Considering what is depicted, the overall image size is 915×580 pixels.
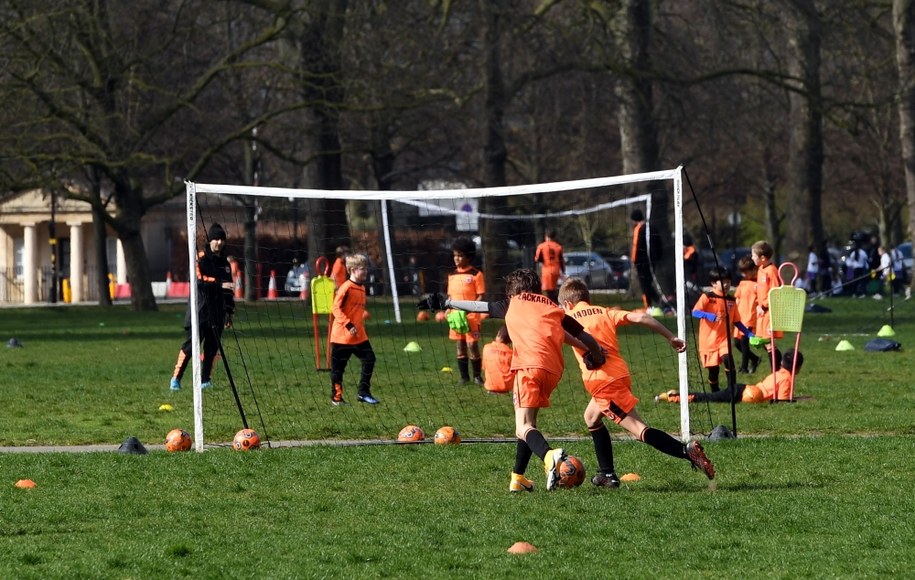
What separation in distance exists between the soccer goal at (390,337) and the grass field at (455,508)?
67 centimetres

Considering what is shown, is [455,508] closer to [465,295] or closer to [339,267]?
[465,295]

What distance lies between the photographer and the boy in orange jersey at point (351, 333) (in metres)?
16.0

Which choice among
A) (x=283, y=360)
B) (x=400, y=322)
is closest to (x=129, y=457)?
(x=283, y=360)

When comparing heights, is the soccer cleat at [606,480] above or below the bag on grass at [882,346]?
below

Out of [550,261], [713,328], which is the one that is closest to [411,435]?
[713,328]

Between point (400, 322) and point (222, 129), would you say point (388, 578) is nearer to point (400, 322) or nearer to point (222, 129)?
point (400, 322)

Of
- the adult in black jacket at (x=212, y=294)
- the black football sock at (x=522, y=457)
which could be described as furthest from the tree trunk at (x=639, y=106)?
the black football sock at (x=522, y=457)

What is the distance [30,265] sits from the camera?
199 feet

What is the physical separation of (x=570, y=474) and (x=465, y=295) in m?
7.52

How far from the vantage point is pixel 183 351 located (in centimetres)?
1736

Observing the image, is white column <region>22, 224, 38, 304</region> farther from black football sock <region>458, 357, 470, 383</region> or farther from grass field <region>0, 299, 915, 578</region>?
grass field <region>0, 299, 915, 578</region>

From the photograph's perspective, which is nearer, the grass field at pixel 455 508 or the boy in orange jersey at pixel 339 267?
the grass field at pixel 455 508

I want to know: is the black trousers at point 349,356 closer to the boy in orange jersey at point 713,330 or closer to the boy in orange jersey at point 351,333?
the boy in orange jersey at point 351,333

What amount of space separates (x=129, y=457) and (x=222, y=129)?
2988 centimetres
